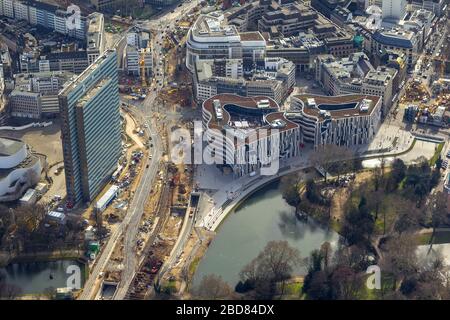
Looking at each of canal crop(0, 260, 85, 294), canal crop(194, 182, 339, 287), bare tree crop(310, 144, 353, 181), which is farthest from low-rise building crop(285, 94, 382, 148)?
canal crop(0, 260, 85, 294)

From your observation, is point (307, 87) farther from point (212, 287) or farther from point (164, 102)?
point (212, 287)

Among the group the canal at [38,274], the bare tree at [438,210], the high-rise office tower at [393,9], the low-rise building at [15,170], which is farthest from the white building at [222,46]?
the canal at [38,274]

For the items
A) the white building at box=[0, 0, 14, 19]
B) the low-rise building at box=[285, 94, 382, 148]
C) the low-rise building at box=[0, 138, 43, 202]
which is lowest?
the low-rise building at box=[0, 138, 43, 202]

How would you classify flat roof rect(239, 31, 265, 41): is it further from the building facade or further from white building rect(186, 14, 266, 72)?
the building facade

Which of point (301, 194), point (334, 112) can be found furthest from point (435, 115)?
point (301, 194)

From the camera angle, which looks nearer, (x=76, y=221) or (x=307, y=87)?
(x=76, y=221)

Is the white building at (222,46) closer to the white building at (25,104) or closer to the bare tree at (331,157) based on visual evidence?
the white building at (25,104)
